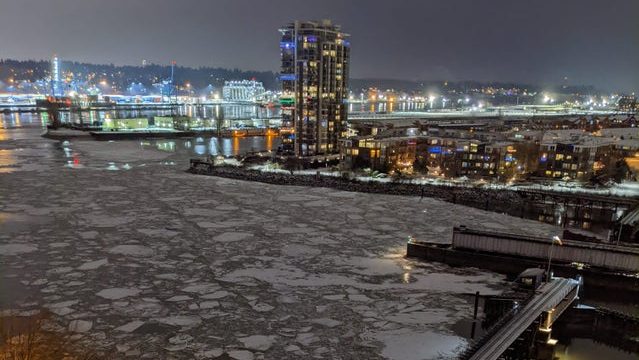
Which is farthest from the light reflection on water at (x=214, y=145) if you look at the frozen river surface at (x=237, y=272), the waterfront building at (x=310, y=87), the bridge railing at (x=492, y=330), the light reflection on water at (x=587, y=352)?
the light reflection on water at (x=587, y=352)

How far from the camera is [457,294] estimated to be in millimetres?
9352

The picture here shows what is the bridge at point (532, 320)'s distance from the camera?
6.51 metres

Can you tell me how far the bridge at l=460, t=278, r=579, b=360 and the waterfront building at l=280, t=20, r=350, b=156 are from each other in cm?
2398

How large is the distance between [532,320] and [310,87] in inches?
1028

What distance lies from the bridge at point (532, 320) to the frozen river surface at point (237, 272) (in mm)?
657

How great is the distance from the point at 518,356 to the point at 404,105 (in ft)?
355

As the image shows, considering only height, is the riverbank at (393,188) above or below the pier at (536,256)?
below

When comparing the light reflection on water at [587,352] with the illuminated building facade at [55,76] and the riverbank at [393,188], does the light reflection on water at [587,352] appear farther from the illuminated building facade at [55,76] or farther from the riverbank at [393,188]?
the illuminated building facade at [55,76]

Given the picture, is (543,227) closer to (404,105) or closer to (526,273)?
(526,273)

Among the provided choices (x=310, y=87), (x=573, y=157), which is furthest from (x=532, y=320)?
(x=310, y=87)

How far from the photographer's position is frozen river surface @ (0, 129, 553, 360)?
7.30 metres

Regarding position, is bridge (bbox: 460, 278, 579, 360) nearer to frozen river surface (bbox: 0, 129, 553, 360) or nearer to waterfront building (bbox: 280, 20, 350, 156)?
frozen river surface (bbox: 0, 129, 553, 360)

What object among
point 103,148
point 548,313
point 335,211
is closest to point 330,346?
point 548,313

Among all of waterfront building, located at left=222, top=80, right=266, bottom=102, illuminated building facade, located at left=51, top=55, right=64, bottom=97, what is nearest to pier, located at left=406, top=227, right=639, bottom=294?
illuminated building facade, located at left=51, top=55, right=64, bottom=97
